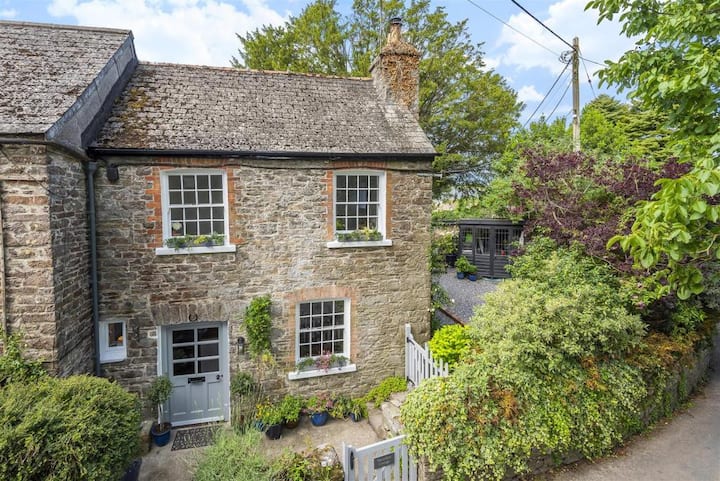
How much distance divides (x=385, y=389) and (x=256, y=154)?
627 cm

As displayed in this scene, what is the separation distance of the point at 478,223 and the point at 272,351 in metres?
11.7

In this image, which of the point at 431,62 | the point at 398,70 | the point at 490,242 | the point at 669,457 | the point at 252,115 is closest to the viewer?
the point at 669,457

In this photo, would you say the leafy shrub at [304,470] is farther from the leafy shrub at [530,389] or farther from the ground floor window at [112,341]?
the ground floor window at [112,341]

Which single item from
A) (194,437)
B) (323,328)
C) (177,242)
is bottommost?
(194,437)

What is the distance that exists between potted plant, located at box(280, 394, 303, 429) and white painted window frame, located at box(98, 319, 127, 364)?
11.5 feet

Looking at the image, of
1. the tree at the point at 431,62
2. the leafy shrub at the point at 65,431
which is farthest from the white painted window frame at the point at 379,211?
the tree at the point at 431,62

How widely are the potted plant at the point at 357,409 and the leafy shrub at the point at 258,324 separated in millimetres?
2450

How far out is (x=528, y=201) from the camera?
1316 cm

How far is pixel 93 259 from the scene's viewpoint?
25.0 feet

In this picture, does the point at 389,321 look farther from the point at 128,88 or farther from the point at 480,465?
the point at 128,88

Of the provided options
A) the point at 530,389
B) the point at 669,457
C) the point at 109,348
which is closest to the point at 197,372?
the point at 109,348

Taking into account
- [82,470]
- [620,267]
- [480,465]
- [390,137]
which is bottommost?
[480,465]

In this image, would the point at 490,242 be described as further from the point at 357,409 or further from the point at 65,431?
the point at 65,431

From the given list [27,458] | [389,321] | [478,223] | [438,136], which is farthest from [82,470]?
[438,136]
